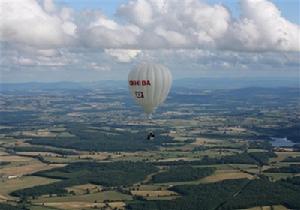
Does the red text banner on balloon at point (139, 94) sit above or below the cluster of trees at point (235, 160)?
above

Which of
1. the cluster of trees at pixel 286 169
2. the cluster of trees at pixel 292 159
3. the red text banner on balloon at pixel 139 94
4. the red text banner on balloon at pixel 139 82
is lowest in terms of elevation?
the cluster of trees at pixel 286 169

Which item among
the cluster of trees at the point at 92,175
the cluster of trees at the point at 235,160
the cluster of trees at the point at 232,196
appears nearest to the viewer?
the cluster of trees at the point at 232,196

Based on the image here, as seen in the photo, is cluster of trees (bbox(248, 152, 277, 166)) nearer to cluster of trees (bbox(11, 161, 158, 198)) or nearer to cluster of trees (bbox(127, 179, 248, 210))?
cluster of trees (bbox(11, 161, 158, 198))

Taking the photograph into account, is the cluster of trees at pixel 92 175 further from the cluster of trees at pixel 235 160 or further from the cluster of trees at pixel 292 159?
the cluster of trees at pixel 292 159

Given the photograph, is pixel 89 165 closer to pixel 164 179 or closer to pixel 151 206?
pixel 164 179

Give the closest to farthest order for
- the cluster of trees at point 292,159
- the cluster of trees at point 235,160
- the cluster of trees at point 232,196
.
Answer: the cluster of trees at point 232,196
the cluster of trees at point 235,160
the cluster of trees at point 292,159

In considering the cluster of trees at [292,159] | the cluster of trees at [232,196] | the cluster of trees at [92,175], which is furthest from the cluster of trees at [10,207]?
the cluster of trees at [292,159]

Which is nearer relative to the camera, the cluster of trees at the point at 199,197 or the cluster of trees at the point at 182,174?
the cluster of trees at the point at 199,197
